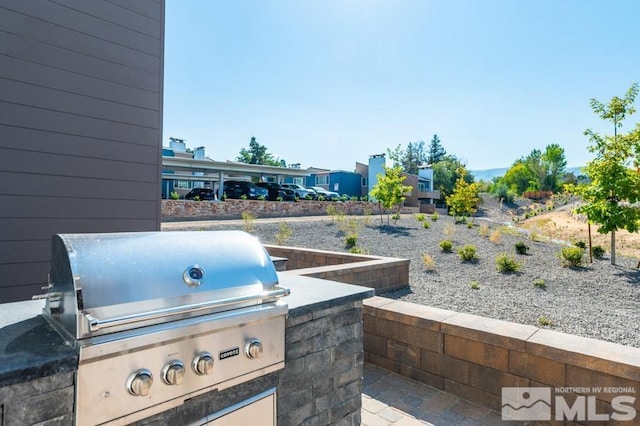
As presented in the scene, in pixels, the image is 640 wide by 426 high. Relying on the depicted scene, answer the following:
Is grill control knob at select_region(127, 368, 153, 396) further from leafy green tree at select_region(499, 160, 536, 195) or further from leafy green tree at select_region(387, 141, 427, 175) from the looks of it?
leafy green tree at select_region(387, 141, 427, 175)

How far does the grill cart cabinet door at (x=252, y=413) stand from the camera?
4.68 ft

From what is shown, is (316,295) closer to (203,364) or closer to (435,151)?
(203,364)

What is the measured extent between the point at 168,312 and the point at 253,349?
1.40 feet

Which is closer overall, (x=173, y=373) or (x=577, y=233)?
(x=173, y=373)

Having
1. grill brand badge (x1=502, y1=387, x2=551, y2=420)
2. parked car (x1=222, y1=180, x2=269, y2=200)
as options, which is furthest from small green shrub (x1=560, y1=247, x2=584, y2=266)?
parked car (x1=222, y1=180, x2=269, y2=200)

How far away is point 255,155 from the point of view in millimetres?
50594

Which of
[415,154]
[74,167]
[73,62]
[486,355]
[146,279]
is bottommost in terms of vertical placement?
[486,355]

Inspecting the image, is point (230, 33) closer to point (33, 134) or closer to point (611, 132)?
point (33, 134)

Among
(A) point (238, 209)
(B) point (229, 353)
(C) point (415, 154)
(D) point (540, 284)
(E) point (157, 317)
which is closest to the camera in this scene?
(E) point (157, 317)

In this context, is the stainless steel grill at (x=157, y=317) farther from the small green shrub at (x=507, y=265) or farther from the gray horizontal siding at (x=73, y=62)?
the small green shrub at (x=507, y=265)

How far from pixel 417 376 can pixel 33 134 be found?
423cm

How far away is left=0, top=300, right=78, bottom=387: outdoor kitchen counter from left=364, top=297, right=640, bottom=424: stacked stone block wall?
2641mm

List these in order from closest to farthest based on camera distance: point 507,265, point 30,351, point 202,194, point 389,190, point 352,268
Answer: point 30,351
point 352,268
point 507,265
point 389,190
point 202,194

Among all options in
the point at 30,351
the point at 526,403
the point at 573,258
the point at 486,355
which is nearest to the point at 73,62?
the point at 30,351
